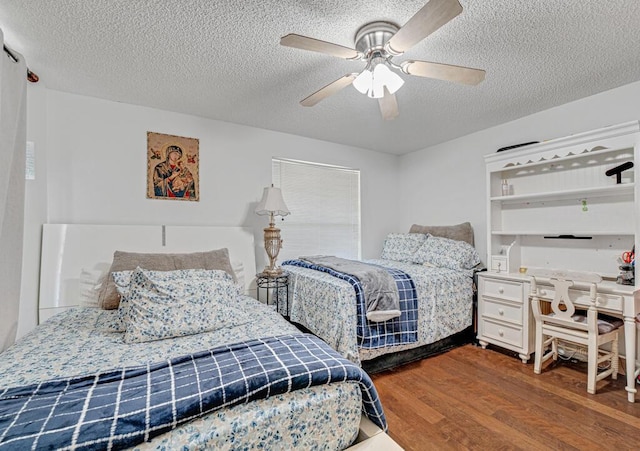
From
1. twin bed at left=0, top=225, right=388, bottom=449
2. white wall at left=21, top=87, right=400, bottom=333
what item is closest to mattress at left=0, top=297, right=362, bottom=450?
twin bed at left=0, top=225, right=388, bottom=449

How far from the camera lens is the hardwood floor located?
1627 millimetres

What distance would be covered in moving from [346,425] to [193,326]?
37.4 inches

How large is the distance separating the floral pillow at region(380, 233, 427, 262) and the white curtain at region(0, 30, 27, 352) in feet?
11.1

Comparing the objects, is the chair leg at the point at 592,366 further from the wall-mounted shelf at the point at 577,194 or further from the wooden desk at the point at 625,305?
the wall-mounted shelf at the point at 577,194

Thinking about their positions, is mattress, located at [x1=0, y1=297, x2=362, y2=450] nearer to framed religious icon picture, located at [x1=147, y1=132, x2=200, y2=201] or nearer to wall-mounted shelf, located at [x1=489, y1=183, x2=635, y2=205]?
framed religious icon picture, located at [x1=147, y1=132, x2=200, y2=201]

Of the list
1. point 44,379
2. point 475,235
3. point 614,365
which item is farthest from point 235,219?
point 614,365

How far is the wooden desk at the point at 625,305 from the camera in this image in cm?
197

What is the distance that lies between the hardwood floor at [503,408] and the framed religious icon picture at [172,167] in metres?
2.47

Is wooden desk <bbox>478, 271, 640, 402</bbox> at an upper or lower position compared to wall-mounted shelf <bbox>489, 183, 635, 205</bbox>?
lower

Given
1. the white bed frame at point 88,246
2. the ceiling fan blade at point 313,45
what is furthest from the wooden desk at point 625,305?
the white bed frame at point 88,246

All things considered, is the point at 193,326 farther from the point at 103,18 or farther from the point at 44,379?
the point at 103,18

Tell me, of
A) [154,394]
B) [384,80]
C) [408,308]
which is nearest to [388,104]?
[384,80]

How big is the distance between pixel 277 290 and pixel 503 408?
2.01 meters

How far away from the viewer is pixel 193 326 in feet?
5.32
